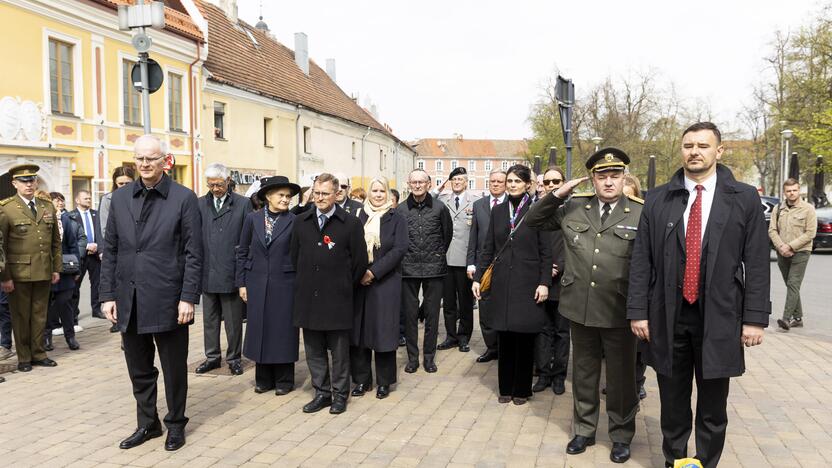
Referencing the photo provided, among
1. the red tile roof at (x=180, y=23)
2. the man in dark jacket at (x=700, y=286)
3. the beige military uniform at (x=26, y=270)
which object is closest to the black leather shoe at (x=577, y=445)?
the man in dark jacket at (x=700, y=286)

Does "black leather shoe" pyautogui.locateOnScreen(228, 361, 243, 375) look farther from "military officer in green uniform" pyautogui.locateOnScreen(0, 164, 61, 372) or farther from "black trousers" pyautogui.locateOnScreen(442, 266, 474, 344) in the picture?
"black trousers" pyautogui.locateOnScreen(442, 266, 474, 344)

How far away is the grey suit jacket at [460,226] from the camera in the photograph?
809 centimetres

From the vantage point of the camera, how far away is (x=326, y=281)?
549cm

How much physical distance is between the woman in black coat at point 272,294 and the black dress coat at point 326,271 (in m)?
0.51

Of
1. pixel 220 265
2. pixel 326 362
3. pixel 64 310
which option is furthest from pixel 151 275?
pixel 64 310

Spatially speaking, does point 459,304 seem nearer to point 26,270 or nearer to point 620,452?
point 620,452

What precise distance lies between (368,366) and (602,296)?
8.40 feet

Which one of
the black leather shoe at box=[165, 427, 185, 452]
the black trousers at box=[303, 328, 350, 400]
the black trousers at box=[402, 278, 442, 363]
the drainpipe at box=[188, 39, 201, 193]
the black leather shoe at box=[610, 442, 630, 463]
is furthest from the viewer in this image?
the drainpipe at box=[188, 39, 201, 193]

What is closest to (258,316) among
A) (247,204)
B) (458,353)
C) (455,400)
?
(247,204)

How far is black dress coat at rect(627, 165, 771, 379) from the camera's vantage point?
12.1ft

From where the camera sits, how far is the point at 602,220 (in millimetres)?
4578

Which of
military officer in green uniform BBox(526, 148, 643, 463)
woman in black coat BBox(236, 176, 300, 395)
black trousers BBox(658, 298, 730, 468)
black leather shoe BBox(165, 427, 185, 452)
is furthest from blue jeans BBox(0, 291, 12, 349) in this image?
black trousers BBox(658, 298, 730, 468)

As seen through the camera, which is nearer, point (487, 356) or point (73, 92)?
point (487, 356)

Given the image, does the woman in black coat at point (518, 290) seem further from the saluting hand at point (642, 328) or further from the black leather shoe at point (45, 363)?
the black leather shoe at point (45, 363)
